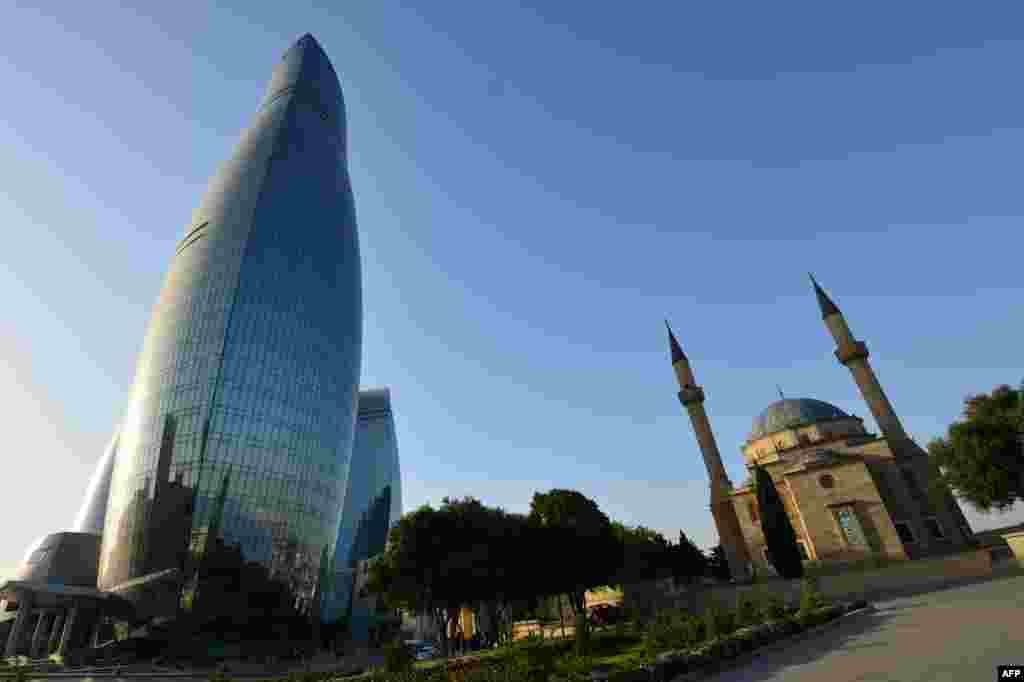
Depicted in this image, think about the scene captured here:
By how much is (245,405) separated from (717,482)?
59447 millimetres

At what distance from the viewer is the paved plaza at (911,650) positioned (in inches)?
379

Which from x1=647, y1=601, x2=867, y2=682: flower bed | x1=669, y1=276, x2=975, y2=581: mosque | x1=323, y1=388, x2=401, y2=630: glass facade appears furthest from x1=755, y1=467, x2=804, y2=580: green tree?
x1=323, y1=388, x2=401, y2=630: glass facade

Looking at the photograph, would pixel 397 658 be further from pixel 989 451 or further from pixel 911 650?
pixel 989 451

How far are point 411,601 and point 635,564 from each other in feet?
118

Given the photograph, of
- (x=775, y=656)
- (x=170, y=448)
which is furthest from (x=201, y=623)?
(x=775, y=656)

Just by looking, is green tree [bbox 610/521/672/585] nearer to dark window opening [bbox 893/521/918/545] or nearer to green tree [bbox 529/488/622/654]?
green tree [bbox 529/488/622/654]

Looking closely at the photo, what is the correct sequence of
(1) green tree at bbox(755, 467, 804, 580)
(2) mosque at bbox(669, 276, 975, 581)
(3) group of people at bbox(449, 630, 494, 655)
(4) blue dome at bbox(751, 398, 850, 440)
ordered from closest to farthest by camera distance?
(1) green tree at bbox(755, 467, 804, 580), (3) group of people at bbox(449, 630, 494, 655), (2) mosque at bbox(669, 276, 975, 581), (4) blue dome at bbox(751, 398, 850, 440)

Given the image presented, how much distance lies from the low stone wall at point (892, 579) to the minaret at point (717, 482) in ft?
57.8

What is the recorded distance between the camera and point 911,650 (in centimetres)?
1198

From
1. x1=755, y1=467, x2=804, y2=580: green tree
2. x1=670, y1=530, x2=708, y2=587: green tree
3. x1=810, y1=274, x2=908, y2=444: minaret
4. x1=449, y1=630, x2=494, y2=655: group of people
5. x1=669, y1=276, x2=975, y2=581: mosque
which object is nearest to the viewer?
x1=755, y1=467, x2=804, y2=580: green tree

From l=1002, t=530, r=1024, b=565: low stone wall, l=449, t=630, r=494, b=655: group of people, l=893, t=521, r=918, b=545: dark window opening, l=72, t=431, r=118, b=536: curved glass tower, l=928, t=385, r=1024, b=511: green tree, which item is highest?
l=72, t=431, r=118, b=536: curved glass tower

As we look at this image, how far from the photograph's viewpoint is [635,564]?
64.8 m

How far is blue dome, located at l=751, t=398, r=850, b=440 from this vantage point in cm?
7031

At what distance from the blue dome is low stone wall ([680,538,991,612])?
29.4 meters
